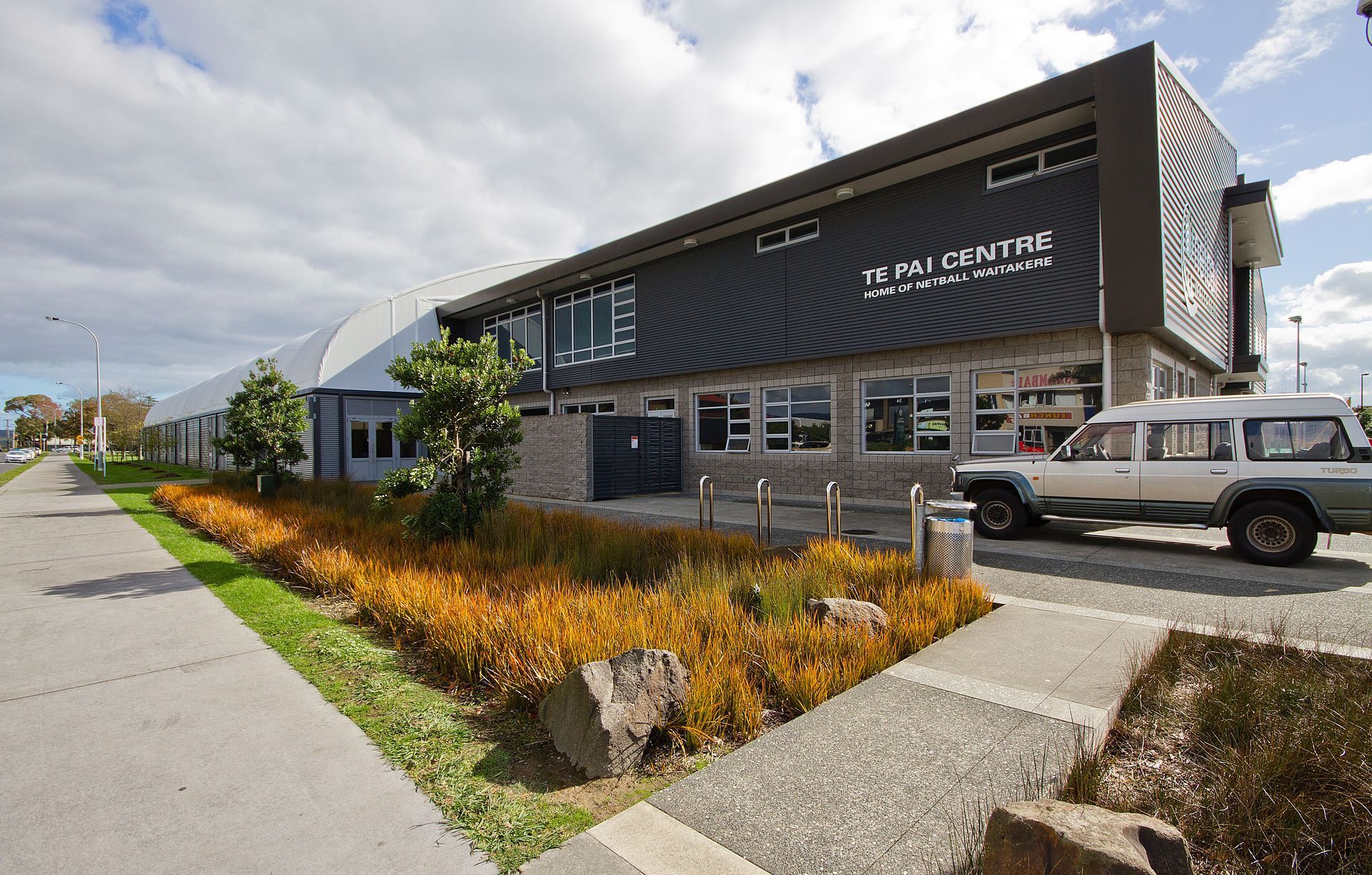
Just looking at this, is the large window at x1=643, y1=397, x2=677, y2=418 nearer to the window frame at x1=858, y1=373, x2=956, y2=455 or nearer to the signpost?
the window frame at x1=858, y1=373, x2=956, y2=455

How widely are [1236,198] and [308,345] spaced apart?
111 ft

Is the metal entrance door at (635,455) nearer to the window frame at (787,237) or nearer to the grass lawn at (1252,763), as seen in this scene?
the window frame at (787,237)

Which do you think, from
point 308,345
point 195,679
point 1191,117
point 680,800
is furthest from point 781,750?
point 308,345

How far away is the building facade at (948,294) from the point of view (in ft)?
40.0

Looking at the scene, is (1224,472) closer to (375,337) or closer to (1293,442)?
(1293,442)

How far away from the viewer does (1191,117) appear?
1466 centimetres

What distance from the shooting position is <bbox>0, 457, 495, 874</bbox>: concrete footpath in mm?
2834

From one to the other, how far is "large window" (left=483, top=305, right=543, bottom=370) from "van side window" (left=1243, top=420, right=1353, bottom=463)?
71.5ft

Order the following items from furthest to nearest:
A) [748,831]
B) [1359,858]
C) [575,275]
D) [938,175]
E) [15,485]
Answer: [15,485] → [575,275] → [938,175] → [748,831] → [1359,858]

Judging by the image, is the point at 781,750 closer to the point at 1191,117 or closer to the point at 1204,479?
the point at 1204,479

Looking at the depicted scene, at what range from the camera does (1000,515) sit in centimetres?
1074

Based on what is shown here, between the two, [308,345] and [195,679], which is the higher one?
[308,345]

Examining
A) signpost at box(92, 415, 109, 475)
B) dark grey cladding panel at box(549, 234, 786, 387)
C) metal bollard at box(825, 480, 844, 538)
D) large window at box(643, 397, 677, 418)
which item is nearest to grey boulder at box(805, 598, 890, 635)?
metal bollard at box(825, 480, 844, 538)

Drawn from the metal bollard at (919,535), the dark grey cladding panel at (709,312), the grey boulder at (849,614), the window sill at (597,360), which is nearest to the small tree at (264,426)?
the window sill at (597,360)
